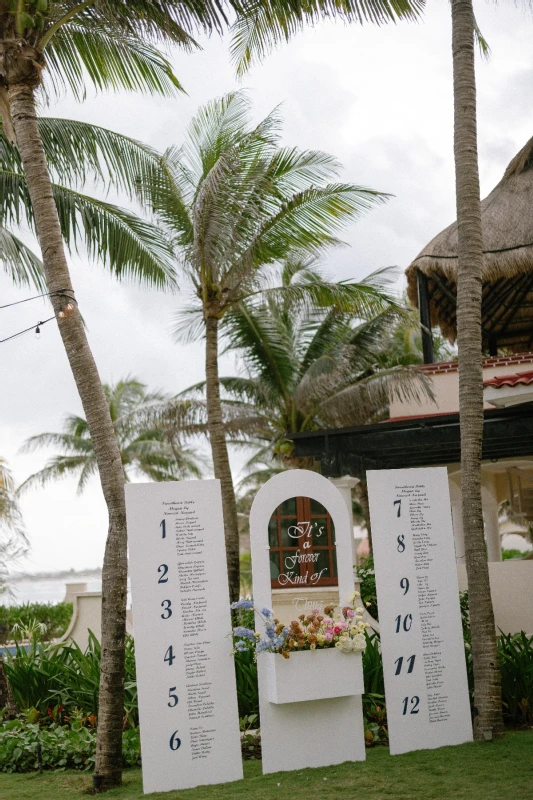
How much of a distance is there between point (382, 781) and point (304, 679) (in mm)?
927

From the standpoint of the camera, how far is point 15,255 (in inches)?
394

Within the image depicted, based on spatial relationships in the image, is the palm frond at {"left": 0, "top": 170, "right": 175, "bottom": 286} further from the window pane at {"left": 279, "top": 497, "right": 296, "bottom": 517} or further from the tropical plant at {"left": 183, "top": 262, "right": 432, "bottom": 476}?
the window pane at {"left": 279, "top": 497, "right": 296, "bottom": 517}

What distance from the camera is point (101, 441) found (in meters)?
6.99

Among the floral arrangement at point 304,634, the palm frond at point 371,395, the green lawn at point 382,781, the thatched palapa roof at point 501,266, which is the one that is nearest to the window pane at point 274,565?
the floral arrangement at point 304,634

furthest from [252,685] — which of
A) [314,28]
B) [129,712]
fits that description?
[314,28]

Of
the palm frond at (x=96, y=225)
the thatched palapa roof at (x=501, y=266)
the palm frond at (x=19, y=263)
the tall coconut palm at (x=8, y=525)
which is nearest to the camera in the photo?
the palm frond at (x=19, y=263)

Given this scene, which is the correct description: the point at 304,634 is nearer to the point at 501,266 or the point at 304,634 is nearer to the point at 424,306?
the point at 424,306

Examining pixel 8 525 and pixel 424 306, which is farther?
pixel 8 525

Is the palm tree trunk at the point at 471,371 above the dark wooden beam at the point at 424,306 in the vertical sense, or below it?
below

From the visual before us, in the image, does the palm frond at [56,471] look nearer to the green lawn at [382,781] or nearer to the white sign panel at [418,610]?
the green lawn at [382,781]

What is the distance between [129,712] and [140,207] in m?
7.58

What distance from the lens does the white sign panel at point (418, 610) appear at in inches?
282

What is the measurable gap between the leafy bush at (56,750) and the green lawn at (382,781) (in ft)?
0.57

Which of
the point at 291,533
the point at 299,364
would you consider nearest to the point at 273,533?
the point at 291,533
